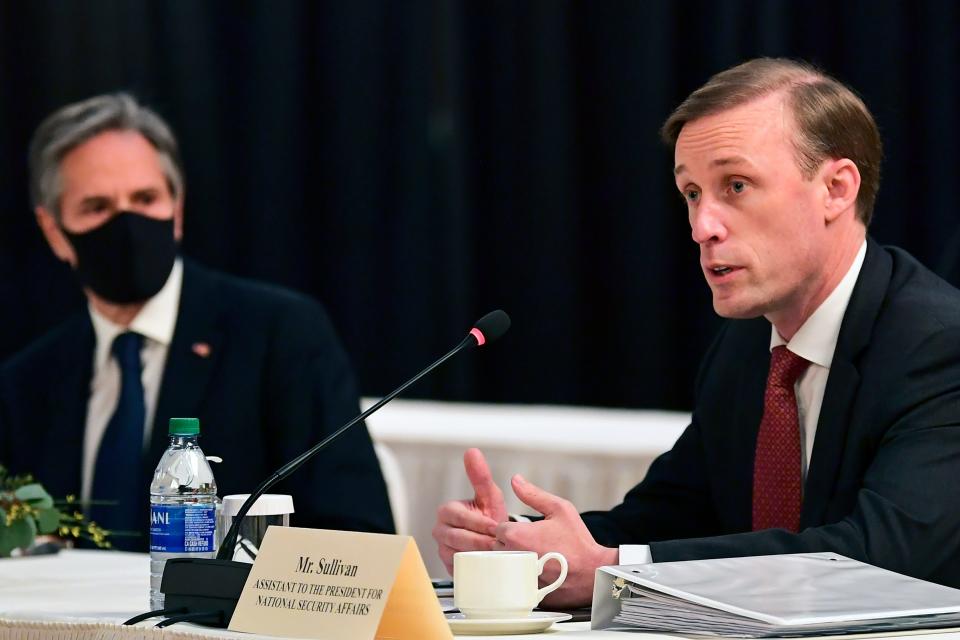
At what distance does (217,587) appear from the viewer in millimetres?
1420

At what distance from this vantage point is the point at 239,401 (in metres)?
2.94

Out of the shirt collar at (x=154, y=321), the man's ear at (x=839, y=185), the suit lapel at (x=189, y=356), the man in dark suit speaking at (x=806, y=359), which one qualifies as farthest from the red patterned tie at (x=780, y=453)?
the shirt collar at (x=154, y=321)

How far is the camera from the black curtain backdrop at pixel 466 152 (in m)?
3.52

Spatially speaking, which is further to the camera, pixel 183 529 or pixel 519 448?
pixel 519 448

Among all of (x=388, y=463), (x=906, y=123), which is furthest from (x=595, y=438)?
(x=906, y=123)

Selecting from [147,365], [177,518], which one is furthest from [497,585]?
[147,365]

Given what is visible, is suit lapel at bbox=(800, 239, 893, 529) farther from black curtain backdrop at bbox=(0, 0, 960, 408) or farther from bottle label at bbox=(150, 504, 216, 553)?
black curtain backdrop at bbox=(0, 0, 960, 408)

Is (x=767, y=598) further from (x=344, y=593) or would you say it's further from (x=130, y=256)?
(x=130, y=256)

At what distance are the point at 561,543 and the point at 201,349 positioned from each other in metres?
1.53

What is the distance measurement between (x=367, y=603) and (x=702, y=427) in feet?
3.30

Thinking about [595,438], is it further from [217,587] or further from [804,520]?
[217,587]

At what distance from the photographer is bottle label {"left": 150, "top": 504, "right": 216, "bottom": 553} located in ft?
5.19

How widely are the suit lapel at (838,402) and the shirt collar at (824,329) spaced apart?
4 centimetres

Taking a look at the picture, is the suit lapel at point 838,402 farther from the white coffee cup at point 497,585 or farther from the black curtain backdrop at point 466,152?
the black curtain backdrop at point 466,152
